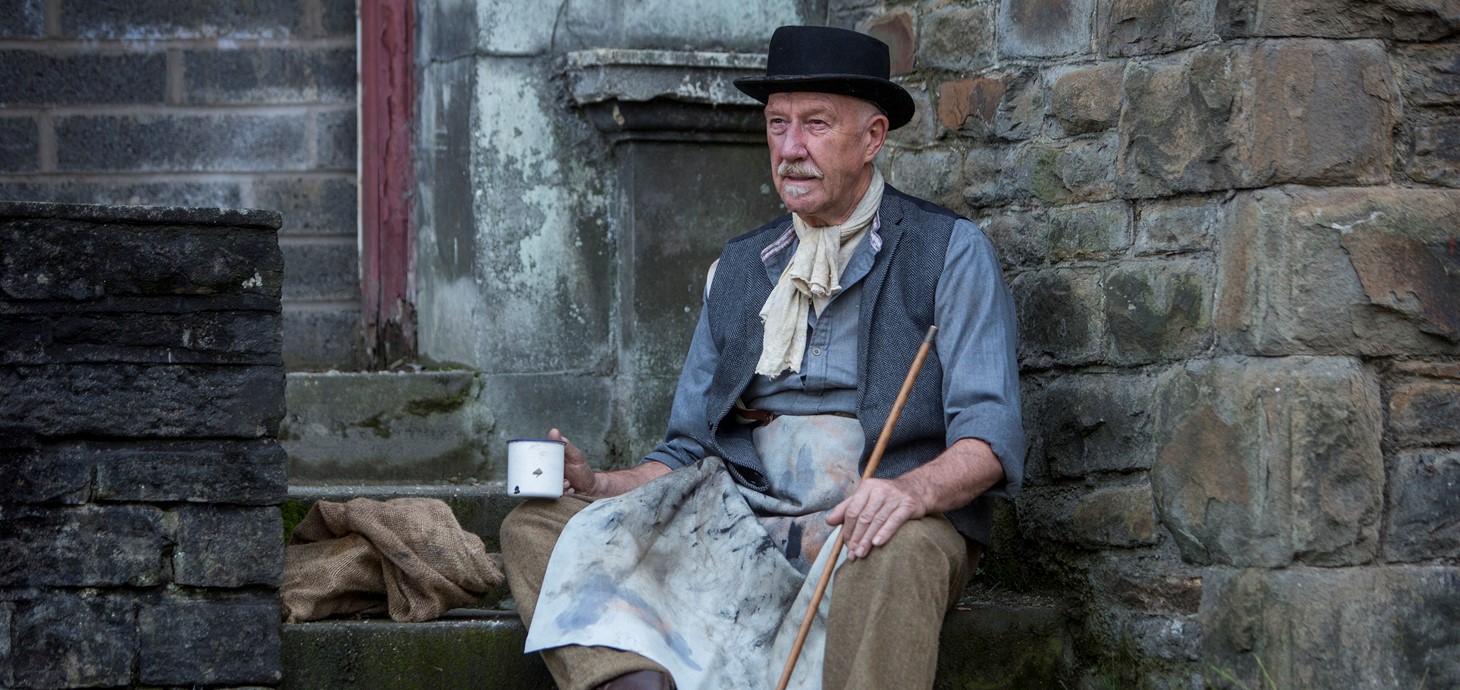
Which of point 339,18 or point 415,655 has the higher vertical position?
point 339,18

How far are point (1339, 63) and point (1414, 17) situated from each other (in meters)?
0.19

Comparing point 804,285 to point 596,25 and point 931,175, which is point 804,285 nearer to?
point 931,175

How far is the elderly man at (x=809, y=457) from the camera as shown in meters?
3.13

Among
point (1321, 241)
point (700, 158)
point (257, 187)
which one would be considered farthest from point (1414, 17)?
point (257, 187)

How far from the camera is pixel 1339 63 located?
10.5 feet

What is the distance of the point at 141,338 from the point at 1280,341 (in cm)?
219

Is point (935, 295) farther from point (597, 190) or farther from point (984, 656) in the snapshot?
point (597, 190)

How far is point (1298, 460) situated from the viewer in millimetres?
3162

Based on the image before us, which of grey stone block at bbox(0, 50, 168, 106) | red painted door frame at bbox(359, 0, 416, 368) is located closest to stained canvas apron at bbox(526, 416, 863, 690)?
red painted door frame at bbox(359, 0, 416, 368)

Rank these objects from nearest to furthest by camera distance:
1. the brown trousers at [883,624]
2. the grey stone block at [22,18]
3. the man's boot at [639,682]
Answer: the brown trousers at [883,624]
the man's boot at [639,682]
the grey stone block at [22,18]

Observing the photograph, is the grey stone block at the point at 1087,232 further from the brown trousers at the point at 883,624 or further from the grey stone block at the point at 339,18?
the grey stone block at the point at 339,18

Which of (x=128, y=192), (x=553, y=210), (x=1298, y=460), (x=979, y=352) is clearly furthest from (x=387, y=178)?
(x=1298, y=460)

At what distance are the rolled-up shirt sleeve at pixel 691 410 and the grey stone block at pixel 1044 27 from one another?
99 centimetres

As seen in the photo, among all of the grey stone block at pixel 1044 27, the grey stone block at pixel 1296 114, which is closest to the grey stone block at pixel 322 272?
the grey stone block at pixel 1044 27
